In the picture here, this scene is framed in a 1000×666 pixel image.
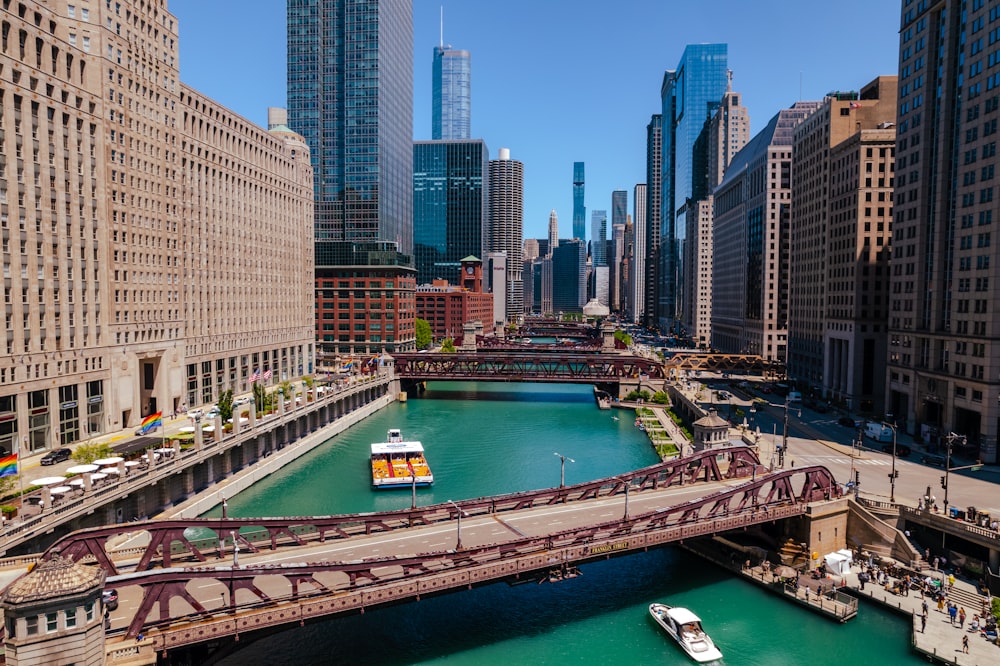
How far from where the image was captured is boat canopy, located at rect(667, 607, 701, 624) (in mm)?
47388

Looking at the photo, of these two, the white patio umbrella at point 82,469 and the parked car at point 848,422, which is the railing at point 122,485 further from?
the parked car at point 848,422

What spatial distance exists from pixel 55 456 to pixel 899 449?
321ft

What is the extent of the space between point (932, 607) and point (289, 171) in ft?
470

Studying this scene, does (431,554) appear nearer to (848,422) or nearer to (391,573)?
(391,573)

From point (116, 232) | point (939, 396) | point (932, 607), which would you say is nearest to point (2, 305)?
point (116, 232)

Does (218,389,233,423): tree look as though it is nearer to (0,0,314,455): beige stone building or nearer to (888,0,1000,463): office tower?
(0,0,314,455): beige stone building

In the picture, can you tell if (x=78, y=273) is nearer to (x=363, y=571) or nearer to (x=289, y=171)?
(x=363, y=571)

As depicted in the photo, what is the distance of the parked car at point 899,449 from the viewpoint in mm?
82994

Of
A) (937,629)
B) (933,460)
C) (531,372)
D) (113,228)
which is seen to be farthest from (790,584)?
(531,372)

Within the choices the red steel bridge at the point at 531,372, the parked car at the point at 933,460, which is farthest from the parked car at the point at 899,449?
the red steel bridge at the point at 531,372

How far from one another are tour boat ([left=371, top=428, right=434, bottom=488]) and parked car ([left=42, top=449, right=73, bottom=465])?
110 ft

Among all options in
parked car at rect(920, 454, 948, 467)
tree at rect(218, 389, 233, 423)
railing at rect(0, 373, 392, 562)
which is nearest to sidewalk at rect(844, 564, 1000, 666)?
parked car at rect(920, 454, 948, 467)

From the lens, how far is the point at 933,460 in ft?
266

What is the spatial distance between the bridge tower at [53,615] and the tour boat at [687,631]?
35201mm
